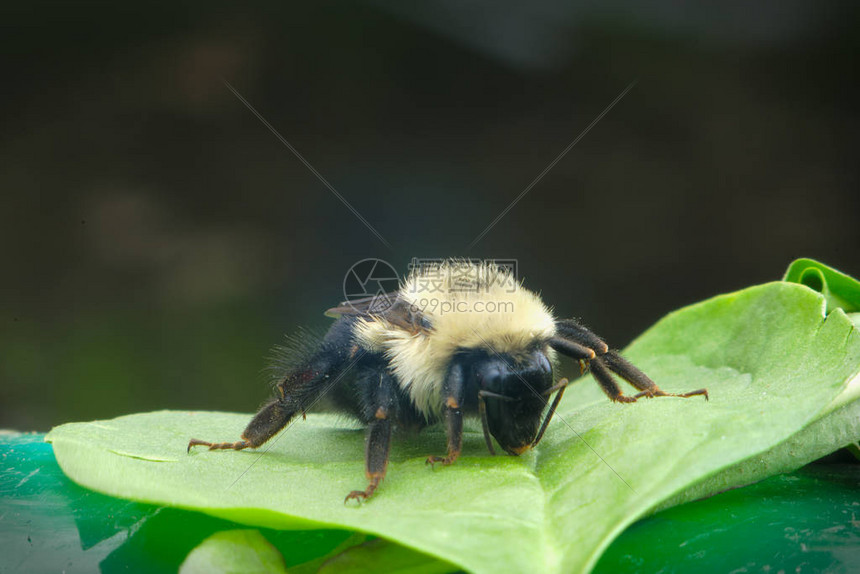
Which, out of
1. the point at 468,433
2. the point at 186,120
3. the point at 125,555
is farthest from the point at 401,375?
the point at 186,120

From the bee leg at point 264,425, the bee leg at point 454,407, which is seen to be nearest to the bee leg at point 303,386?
the bee leg at point 264,425

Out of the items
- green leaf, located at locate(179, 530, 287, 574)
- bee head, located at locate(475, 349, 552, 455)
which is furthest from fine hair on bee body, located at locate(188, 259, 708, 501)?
green leaf, located at locate(179, 530, 287, 574)

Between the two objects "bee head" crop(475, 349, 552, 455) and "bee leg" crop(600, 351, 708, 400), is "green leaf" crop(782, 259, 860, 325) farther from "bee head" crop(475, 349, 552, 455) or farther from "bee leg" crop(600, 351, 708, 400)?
"bee head" crop(475, 349, 552, 455)

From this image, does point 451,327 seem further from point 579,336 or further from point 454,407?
point 579,336

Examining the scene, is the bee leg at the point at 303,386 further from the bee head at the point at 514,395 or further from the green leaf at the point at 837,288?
the green leaf at the point at 837,288

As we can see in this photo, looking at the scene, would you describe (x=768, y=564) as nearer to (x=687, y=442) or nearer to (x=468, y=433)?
(x=687, y=442)

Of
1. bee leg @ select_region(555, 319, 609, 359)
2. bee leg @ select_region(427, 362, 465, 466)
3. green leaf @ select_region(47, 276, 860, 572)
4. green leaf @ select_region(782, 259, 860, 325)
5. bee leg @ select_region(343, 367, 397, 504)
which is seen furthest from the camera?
bee leg @ select_region(555, 319, 609, 359)
